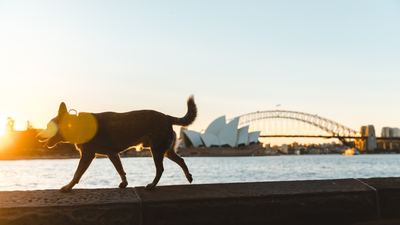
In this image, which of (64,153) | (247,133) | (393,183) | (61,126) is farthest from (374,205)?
(247,133)

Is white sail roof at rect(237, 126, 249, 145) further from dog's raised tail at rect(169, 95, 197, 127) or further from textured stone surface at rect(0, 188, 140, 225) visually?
textured stone surface at rect(0, 188, 140, 225)

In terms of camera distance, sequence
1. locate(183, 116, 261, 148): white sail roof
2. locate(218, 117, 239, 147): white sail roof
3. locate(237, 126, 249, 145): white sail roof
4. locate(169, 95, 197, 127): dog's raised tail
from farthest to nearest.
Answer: locate(237, 126, 249, 145): white sail roof < locate(183, 116, 261, 148): white sail roof < locate(218, 117, 239, 147): white sail roof < locate(169, 95, 197, 127): dog's raised tail

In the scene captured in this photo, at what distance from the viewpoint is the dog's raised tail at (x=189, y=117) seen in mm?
2791

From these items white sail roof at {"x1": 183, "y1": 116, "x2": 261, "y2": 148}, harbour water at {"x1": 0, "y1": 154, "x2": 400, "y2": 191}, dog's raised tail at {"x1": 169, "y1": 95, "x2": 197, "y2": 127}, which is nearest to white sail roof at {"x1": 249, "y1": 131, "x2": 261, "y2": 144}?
white sail roof at {"x1": 183, "y1": 116, "x2": 261, "y2": 148}

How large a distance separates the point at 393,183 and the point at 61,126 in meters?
2.67

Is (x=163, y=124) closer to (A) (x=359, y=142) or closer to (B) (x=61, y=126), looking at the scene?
(B) (x=61, y=126)

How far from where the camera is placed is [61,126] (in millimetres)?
2662

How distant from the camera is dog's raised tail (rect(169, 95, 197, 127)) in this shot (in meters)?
2.79

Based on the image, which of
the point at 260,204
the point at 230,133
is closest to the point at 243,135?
the point at 230,133

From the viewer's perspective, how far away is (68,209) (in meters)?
1.91

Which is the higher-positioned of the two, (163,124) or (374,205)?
(163,124)

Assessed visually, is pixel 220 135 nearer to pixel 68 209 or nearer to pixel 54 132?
pixel 54 132

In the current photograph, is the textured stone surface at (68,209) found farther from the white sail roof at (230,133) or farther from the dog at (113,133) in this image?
the white sail roof at (230,133)

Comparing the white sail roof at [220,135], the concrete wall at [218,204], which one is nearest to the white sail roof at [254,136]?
the white sail roof at [220,135]
